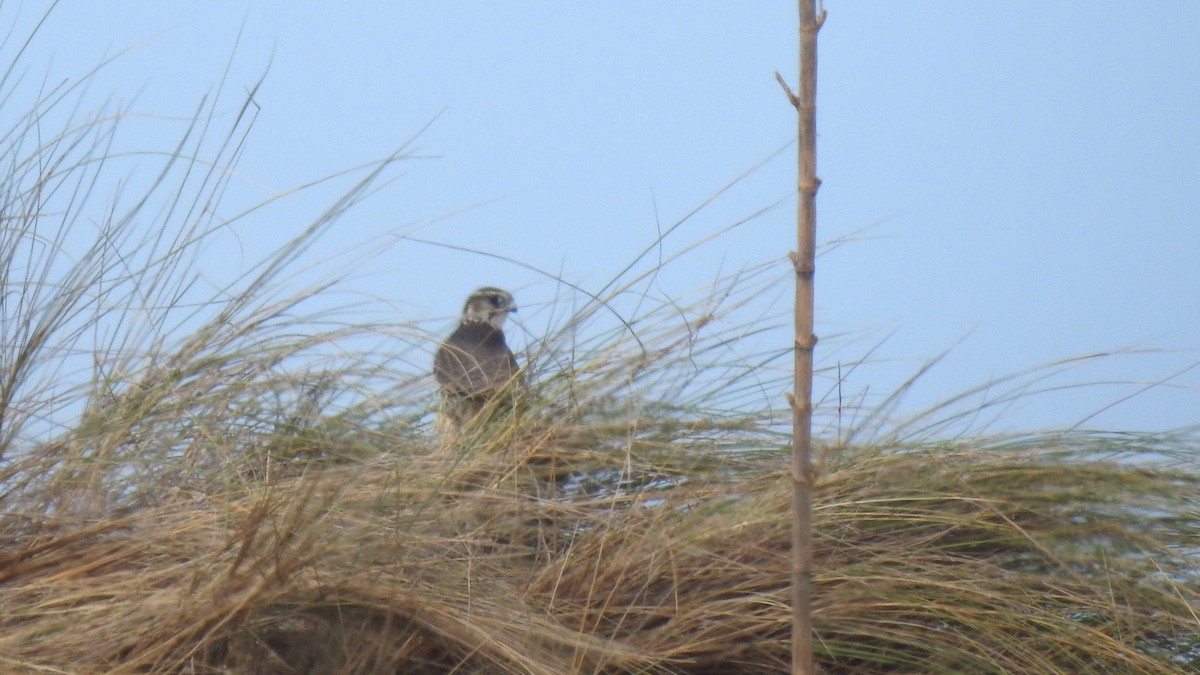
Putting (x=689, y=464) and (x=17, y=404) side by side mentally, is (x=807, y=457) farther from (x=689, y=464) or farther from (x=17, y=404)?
(x=17, y=404)

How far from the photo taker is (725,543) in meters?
2.52

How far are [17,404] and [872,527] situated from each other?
1.60 meters

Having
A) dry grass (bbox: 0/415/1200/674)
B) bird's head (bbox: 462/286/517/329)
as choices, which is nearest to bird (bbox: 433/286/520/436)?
bird's head (bbox: 462/286/517/329)

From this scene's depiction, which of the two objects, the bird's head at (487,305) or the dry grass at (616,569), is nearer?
the dry grass at (616,569)

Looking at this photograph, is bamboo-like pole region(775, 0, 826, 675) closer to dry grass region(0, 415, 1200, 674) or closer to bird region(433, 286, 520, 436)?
dry grass region(0, 415, 1200, 674)

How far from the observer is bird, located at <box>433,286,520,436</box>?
3.27 m

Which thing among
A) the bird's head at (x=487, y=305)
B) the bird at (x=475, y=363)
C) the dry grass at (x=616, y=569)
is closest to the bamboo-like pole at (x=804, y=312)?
the dry grass at (x=616, y=569)

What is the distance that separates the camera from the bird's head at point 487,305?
4.05 m

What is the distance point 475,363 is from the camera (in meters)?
3.33

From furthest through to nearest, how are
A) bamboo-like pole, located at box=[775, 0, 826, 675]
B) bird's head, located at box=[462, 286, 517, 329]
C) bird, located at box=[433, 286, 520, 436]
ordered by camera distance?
1. bird's head, located at box=[462, 286, 517, 329]
2. bird, located at box=[433, 286, 520, 436]
3. bamboo-like pole, located at box=[775, 0, 826, 675]

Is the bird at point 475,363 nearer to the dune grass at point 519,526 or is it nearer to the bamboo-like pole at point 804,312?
the dune grass at point 519,526

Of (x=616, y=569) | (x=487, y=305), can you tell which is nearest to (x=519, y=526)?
(x=616, y=569)

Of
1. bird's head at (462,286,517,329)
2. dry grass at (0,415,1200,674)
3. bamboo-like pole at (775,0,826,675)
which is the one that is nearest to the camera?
bamboo-like pole at (775,0,826,675)

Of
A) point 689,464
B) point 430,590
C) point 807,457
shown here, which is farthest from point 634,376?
point 807,457
